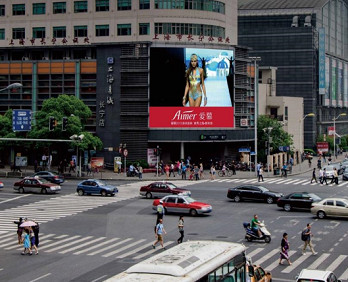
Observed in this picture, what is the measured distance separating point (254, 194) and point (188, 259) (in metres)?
32.8

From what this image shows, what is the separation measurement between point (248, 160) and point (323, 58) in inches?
2362

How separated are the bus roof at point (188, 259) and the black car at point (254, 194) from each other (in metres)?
29.0

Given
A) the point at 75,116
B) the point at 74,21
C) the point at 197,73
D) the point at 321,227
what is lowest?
the point at 321,227

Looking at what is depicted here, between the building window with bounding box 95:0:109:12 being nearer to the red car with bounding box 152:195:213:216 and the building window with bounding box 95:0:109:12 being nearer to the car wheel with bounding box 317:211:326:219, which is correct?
the red car with bounding box 152:195:213:216

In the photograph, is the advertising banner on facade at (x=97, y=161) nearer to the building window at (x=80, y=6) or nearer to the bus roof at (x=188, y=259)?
the building window at (x=80, y=6)

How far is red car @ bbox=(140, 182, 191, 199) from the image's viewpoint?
51.0 meters

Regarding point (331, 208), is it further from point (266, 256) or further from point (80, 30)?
point (80, 30)

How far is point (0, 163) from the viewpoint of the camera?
8681 cm

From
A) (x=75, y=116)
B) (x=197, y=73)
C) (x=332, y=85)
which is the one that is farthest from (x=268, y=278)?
(x=332, y=85)

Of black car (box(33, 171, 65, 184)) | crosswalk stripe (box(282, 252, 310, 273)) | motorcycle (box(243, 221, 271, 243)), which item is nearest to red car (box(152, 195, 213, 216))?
motorcycle (box(243, 221, 271, 243))

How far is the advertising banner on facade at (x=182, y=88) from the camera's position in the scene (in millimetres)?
82312

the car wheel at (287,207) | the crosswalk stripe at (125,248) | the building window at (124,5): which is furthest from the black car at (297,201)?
the building window at (124,5)

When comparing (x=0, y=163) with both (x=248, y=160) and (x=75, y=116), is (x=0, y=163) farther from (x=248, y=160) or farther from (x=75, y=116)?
(x=248, y=160)

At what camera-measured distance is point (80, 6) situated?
297 feet
